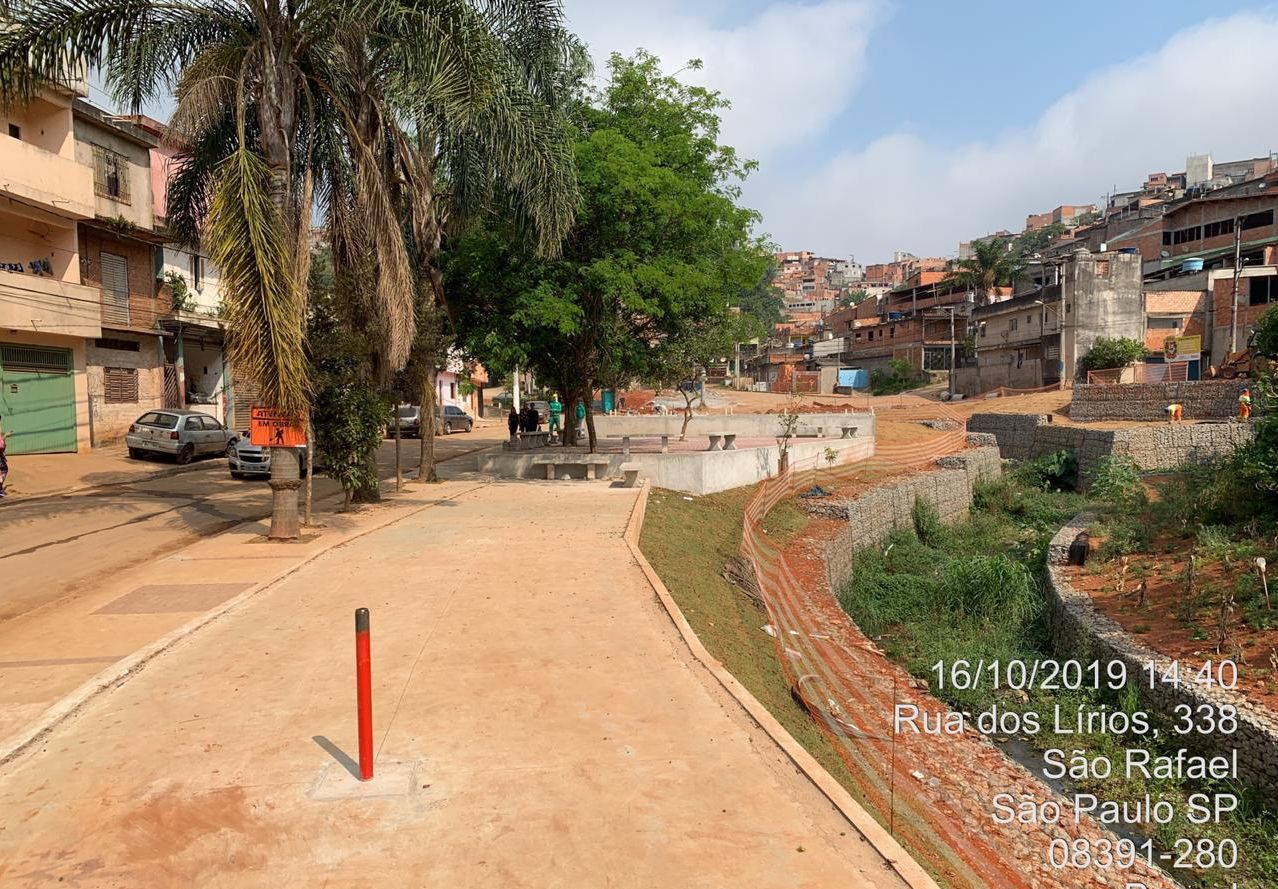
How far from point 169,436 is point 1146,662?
2335cm

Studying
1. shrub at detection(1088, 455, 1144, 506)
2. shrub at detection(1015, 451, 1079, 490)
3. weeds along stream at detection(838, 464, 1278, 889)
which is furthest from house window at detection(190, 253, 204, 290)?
shrub at detection(1088, 455, 1144, 506)

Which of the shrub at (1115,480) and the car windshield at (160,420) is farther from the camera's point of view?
the car windshield at (160,420)

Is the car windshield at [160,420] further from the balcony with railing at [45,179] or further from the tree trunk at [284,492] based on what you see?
the tree trunk at [284,492]

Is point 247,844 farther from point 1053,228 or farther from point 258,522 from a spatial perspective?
point 1053,228

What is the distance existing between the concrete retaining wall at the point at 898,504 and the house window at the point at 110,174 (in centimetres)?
2392

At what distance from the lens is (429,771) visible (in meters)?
4.55

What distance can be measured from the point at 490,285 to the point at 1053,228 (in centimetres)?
10161

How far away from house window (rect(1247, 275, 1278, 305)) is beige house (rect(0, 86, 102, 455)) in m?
47.5

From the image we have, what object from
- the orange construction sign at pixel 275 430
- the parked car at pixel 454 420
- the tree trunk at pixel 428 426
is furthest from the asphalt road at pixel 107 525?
the parked car at pixel 454 420

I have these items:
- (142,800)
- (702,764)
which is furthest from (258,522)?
(702,764)

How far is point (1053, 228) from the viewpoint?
3903 inches

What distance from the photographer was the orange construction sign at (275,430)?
1077 cm

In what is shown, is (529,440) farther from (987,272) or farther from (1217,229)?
(987,272)

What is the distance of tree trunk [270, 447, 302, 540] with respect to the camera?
11.2 metres
